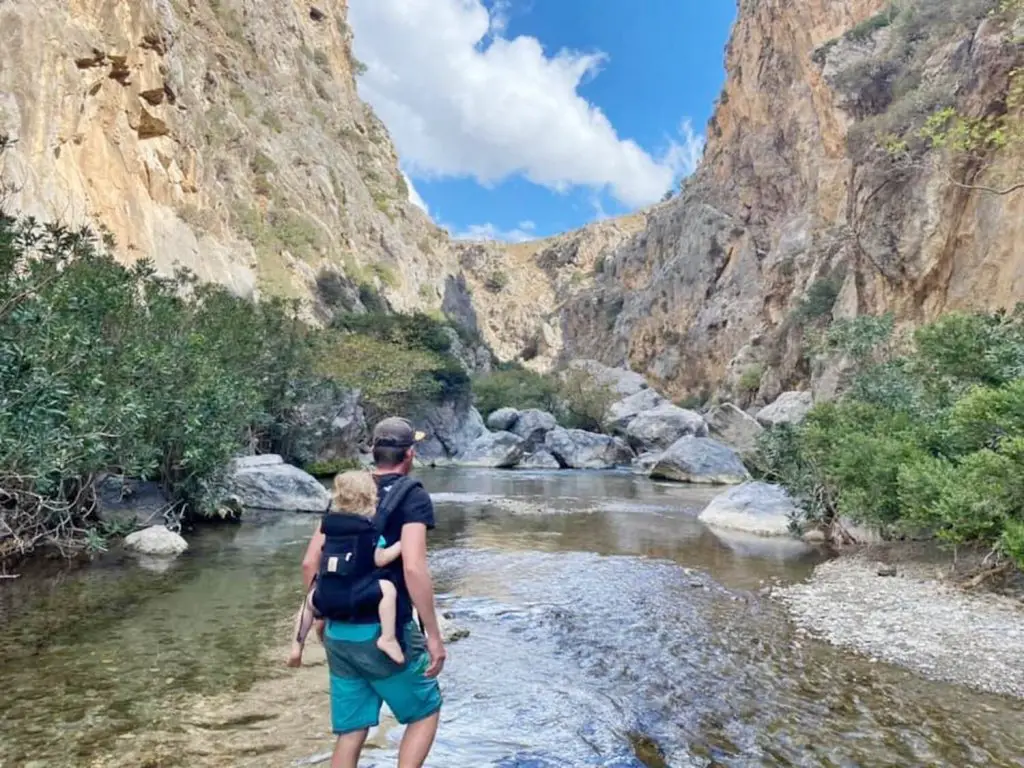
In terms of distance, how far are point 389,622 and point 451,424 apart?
180ft

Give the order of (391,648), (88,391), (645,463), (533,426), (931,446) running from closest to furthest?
(391,648) → (88,391) → (931,446) → (645,463) → (533,426)

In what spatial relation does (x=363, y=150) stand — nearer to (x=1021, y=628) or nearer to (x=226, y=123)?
(x=226, y=123)

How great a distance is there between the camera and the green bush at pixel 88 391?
1034 centimetres

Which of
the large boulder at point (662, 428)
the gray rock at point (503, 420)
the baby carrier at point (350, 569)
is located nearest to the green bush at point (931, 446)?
the baby carrier at point (350, 569)

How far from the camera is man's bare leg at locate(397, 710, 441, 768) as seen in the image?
3.94 m

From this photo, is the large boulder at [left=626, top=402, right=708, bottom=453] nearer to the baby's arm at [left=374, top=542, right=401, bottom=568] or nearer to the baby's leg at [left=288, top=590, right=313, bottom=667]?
the baby's leg at [left=288, top=590, right=313, bottom=667]

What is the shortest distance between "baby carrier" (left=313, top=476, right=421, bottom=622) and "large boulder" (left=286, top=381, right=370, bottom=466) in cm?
3203

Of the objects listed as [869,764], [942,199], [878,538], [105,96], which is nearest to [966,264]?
[942,199]

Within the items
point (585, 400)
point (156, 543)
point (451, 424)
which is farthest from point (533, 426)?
point (156, 543)

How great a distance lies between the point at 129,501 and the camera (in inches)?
639

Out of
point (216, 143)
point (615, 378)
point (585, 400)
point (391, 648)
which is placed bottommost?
point (391, 648)

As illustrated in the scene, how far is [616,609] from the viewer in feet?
34.5

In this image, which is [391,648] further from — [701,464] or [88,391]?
[701,464]

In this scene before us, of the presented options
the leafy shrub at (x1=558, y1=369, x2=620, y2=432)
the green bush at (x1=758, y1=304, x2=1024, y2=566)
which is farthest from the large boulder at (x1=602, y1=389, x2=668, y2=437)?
the green bush at (x1=758, y1=304, x2=1024, y2=566)
